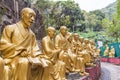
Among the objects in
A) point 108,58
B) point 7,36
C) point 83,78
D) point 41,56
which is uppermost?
point 7,36

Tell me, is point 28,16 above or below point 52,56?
above

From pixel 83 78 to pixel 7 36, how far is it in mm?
3389

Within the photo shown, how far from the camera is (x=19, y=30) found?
517cm

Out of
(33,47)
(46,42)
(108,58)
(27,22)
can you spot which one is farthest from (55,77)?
(108,58)

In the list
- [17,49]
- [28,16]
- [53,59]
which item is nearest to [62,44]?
[53,59]

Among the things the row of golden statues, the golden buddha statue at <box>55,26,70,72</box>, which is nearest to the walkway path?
the golden buddha statue at <box>55,26,70,72</box>

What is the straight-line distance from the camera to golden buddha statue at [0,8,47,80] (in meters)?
4.50

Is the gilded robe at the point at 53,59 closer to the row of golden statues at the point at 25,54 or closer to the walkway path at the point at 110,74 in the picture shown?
the row of golden statues at the point at 25,54

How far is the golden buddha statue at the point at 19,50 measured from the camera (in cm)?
450

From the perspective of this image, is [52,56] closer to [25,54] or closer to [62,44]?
[62,44]

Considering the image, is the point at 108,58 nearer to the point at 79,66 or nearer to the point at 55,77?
the point at 79,66

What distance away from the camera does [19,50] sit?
482 centimetres

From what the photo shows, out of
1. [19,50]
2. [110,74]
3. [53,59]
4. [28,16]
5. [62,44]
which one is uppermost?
[28,16]

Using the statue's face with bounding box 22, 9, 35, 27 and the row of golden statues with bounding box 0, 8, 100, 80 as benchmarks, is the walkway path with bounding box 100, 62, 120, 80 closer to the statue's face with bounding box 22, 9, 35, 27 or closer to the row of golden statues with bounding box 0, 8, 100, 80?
the row of golden statues with bounding box 0, 8, 100, 80
